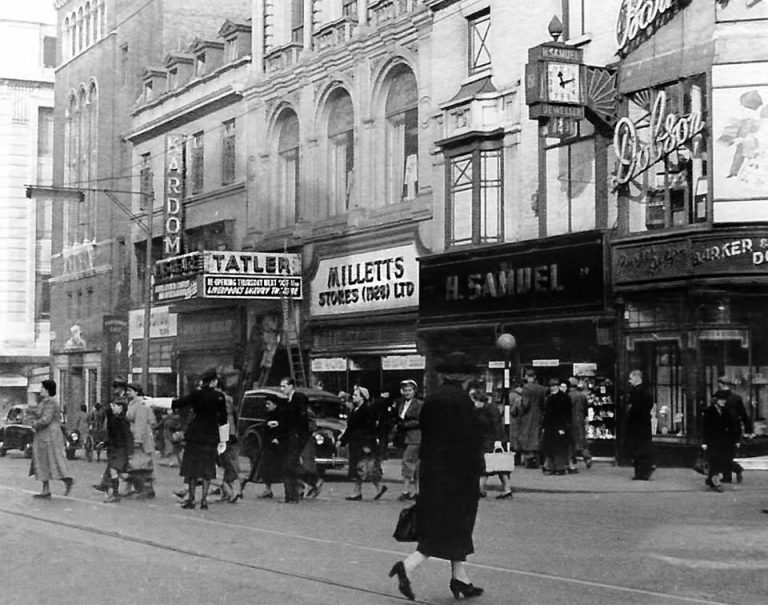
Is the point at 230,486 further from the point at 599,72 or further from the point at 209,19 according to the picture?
the point at 209,19

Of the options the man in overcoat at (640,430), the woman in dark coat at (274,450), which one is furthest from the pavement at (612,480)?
the woman in dark coat at (274,450)

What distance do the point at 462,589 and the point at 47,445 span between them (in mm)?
12134

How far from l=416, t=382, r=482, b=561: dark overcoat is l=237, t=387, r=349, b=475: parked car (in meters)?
15.2

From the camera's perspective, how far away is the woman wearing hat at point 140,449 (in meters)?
20.5

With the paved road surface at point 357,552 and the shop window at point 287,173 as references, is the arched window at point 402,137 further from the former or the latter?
the paved road surface at point 357,552

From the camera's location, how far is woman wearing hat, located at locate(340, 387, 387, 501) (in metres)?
21.3

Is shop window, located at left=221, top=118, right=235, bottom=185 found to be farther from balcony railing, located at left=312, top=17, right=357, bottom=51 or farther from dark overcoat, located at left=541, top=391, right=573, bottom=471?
dark overcoat, located at left=541, top=391, right=573, bottom=471

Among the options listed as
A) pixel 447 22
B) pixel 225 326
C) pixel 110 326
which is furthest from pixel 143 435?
pixel 110 326

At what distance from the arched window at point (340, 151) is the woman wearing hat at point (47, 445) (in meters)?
18.6

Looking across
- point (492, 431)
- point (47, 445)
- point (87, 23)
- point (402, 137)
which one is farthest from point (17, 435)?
point (87, 23)

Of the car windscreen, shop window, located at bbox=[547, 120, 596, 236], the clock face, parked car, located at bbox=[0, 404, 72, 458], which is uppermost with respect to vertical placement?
the clock face

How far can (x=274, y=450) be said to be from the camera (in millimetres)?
20562

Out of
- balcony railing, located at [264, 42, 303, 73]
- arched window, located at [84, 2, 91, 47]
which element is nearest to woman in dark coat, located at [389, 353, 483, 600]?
balcony railing, located at [264, 42, 303, 73]

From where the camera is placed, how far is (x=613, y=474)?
24844 mm
